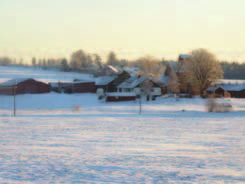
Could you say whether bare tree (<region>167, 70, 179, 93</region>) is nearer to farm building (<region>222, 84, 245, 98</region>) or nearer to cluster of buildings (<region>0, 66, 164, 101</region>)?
cluster of buildings (<region>0, 66, 164, 101</region>)

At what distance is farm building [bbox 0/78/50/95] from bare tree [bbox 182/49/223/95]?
113 ft

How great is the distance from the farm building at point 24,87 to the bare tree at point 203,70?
34375mm

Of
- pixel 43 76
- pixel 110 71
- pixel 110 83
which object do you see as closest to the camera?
pixel 110 83

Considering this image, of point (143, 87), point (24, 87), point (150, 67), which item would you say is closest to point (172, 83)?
point (143, 87)

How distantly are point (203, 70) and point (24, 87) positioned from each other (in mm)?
40739

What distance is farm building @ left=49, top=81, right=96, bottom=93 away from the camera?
72.8 meters

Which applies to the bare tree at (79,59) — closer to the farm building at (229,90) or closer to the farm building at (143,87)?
the farm building at (143,87)

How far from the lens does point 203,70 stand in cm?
6919

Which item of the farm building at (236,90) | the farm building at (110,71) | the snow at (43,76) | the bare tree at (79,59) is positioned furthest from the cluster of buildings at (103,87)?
the bare tree at (79,59)

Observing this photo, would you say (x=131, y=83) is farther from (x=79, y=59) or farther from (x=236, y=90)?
(x=79, y=59)

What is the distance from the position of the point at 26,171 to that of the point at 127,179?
4.35 metres

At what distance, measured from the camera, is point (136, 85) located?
7038 cm

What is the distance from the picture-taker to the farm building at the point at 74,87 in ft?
239

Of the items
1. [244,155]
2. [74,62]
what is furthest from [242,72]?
[244,155]
